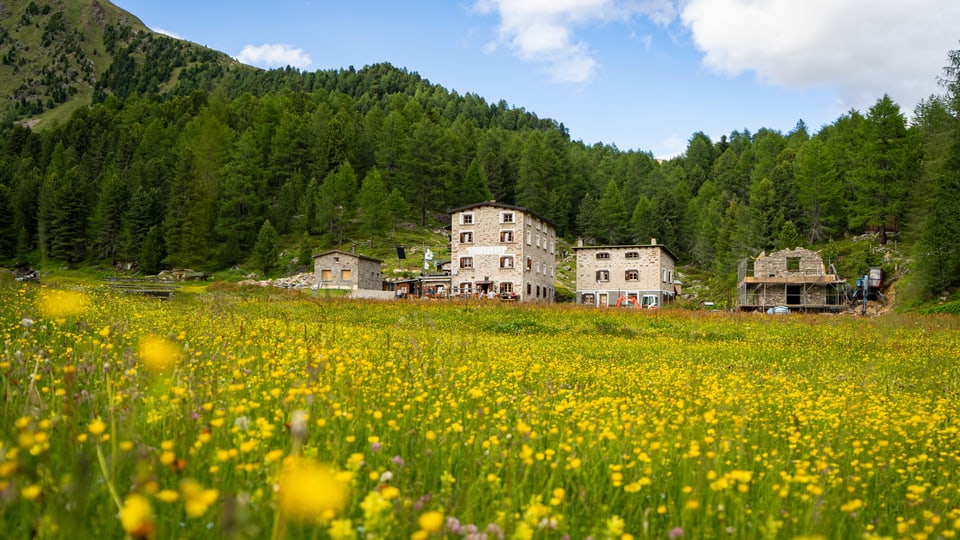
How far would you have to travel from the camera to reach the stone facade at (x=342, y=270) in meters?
61.6

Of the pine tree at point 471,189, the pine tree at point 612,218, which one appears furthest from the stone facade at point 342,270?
the pine tree at point 612,218

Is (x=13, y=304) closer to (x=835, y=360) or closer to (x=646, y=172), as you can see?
(x=835, y=360)

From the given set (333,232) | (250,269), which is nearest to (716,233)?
(333,232)

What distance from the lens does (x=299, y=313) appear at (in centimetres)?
2375

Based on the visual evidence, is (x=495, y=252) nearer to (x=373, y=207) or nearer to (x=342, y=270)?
(x=342, y=270)

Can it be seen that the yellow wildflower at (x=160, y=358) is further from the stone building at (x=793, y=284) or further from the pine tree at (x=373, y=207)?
the pine tree at (x=373, y=207)

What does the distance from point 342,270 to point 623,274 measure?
30.3 m

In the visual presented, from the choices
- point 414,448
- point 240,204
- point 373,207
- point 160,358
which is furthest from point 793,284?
point 240,204

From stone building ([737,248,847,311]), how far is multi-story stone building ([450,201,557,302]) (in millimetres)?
21894

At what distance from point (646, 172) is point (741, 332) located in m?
118

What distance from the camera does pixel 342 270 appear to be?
62.1 metres

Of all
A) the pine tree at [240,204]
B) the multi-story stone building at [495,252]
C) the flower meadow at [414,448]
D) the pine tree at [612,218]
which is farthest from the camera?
the pine tree at [612,218]

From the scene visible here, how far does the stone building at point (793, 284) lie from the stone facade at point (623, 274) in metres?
8.10

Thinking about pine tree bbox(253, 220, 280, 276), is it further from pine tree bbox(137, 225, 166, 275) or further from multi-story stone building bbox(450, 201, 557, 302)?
multi-story stone building bbox(450, 201, 557, 302)
